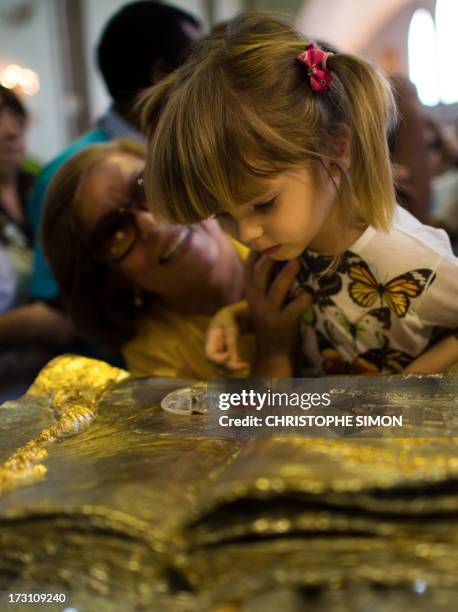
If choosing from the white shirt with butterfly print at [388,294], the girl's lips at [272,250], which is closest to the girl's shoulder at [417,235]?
the white shirt with butterfly print at [388,294]

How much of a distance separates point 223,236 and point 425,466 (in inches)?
29.3

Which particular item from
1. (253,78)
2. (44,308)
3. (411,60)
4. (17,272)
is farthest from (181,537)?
(411,60)

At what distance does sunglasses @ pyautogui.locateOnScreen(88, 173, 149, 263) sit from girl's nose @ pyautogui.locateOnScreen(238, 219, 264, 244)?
305 mm

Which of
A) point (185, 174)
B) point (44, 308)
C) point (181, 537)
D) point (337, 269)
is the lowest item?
point (44, 308)

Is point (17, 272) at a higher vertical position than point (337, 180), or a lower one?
lower

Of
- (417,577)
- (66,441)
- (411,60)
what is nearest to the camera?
(417,577)

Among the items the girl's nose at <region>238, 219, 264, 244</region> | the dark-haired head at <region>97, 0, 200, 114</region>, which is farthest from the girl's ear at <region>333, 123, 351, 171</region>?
the dark-haired head at <region>97, 0, 200, 114</region>

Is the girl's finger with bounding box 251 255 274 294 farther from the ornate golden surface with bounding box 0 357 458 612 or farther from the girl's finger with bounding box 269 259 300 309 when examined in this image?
the ornate golden surface with bounding box 0 357 458 612

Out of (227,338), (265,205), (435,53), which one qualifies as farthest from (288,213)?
(435,53)

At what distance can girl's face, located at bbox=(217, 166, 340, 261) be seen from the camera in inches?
27.4

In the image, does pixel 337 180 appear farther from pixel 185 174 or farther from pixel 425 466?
pixel 425 466

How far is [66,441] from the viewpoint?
68 cm

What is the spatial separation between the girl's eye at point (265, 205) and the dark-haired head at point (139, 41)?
0.80 m

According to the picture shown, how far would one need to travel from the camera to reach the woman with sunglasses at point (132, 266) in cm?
103
